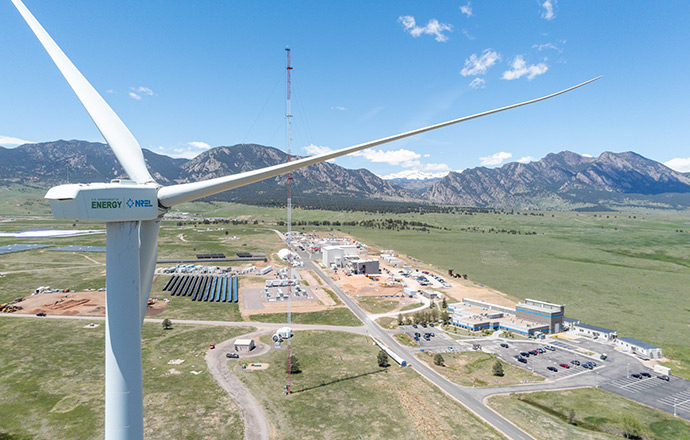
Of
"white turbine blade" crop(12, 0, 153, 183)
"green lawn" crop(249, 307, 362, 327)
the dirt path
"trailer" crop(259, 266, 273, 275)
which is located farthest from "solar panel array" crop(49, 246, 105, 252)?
"white turbine blade" crop(12, 0, 153, 183)

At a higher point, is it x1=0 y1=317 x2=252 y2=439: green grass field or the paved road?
x1=0 y1=317 x2=252 y2=439: green grass field

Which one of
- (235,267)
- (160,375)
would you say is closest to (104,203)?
(160,375)

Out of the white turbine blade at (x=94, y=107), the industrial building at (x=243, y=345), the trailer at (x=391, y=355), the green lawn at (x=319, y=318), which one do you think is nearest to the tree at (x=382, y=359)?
the trailer at (x=391, y=355)

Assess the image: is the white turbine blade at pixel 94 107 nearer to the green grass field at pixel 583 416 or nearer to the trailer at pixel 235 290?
the green grass field at pixel 583 416

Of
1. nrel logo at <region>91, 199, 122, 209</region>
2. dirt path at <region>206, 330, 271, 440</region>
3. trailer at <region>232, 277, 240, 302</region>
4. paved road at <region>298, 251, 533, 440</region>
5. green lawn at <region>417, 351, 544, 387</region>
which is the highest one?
nrel logo at <region>91, 199, 122, 209</region>

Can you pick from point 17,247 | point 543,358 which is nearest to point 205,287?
point 543,358

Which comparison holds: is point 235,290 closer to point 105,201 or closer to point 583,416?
point 583,416

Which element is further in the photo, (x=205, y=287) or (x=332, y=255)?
(x=332, y=255)

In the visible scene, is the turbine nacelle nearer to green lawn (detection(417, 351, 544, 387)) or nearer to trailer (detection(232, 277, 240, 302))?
green lawn (detection(417, 351, 544, 387))
